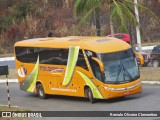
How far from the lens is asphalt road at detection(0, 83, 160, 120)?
22547 millimetres

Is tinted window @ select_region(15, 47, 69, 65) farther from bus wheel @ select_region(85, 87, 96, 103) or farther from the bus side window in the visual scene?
bus wheel @ select_region(85, 87, 96, 103)

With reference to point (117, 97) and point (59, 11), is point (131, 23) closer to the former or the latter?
point (117, 97)

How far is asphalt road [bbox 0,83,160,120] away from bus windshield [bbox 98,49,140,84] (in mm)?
1133

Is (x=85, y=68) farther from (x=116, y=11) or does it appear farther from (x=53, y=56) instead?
(x=116, y=11)

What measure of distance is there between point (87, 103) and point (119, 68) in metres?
2.46

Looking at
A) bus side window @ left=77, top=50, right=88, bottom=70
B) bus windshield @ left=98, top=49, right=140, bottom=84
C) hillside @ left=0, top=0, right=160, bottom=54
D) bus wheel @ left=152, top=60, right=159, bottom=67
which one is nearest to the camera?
bus windshield @ left=98, top=49, right=140, bottom=84

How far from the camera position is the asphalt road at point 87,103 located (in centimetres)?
2255

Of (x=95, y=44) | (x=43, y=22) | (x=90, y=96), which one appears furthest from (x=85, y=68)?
(x=43, y=22)

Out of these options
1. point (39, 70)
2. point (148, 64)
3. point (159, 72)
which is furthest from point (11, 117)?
point (148, 64)

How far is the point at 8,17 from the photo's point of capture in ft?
216

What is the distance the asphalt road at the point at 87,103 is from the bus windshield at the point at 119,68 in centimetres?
113

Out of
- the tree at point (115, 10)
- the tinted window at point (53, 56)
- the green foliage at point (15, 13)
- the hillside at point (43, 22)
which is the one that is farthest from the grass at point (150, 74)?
the green foliage at point (15, 13)

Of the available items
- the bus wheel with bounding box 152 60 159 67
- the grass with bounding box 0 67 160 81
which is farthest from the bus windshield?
the bus wheel with bounding box 152 60 159 67

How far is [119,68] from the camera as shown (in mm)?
24328
